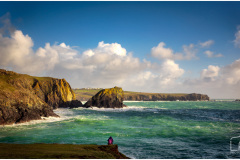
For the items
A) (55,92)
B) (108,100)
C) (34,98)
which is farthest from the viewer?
(108,100)

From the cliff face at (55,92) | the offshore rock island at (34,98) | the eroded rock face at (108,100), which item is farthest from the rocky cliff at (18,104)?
the eroded rock face at (108,100)

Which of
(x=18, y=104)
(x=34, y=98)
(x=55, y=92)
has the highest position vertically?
(x=55, y=92)

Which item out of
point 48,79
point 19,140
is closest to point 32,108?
point 19,140

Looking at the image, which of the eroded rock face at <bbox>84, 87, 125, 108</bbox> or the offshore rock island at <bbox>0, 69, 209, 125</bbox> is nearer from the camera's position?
the offshore rock island at <bbox>0, 69, 209, 125</bbox>

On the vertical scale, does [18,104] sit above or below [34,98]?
below

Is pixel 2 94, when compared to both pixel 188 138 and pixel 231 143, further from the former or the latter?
pixel 231 143

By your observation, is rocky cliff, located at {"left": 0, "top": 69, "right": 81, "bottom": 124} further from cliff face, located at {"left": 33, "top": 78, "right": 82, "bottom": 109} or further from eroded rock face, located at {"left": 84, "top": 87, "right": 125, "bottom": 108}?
eroded rock face, located at {"left": 84, "top": 87, "right": 125, "bottom": 108}

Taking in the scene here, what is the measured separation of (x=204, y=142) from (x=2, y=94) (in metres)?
55.3

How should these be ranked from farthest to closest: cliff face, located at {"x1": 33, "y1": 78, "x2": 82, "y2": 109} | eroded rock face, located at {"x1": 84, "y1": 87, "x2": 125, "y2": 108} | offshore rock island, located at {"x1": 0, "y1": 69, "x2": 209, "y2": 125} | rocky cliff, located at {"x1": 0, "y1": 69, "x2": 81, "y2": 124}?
1. eroded rock face, located at {"x1": 84, "y1": 87, "x2": 125, "y2": 108}
2. cliff face, located at {"x1": 33, "y1": 78, "x2": 82, "y2": 109}
3. offshore rock island, located at {"x1": 0, "y1": 69, "x2": 209, "y2": 125}
4. rocky cliff, located at {"x1": 0, "y1": 69, "x2": 81, "y2": 124}

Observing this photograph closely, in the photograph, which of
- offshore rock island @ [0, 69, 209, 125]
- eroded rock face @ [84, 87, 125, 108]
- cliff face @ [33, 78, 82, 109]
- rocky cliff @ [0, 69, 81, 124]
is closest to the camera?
rocky cliff @ [0, 69, 81, 124]

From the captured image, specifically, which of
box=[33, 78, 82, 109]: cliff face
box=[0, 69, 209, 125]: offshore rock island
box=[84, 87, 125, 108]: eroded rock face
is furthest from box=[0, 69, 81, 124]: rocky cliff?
box=[84, 87, 125, 108]: eroded rock face

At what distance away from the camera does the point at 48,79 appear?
117m

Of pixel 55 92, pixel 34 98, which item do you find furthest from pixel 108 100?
pixel 34 98

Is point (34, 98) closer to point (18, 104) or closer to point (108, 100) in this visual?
point (18, 104)
